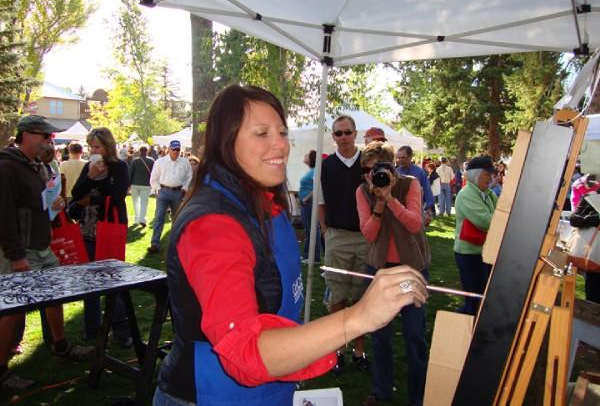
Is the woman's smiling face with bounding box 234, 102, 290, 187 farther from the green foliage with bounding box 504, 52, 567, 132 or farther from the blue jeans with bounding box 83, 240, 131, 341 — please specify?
the green foliage with bounding box 504, 52, 567, 132

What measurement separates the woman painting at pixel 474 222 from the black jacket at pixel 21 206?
12.0 ft

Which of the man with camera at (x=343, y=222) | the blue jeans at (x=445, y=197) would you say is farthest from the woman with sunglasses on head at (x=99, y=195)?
Answer: the blue jeans at (x=445, y=197)

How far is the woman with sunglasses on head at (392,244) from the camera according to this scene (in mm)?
3244

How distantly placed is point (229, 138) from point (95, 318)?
3901 millimetres

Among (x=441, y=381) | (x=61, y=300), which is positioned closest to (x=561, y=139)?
(x=441, y=381)

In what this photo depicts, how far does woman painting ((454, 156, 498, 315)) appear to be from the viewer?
455 centimetres

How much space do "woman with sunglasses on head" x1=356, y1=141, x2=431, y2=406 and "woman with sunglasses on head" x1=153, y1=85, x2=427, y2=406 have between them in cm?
178

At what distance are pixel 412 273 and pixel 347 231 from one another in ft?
10.1

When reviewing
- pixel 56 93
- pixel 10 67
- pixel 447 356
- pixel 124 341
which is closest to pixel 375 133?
pixel 124 341

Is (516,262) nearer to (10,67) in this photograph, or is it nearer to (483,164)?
(483,164)

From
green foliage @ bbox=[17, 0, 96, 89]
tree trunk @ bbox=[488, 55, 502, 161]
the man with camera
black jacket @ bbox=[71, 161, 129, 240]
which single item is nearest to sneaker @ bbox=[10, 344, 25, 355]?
black jacket @ bbox=[71, 161, 129, 240]

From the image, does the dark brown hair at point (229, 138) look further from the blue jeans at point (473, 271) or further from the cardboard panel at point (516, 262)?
the blue jeans at point (473, 271)

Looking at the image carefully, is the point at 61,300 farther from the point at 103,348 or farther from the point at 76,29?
the point at 76,29

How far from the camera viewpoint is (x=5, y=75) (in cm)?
2242
